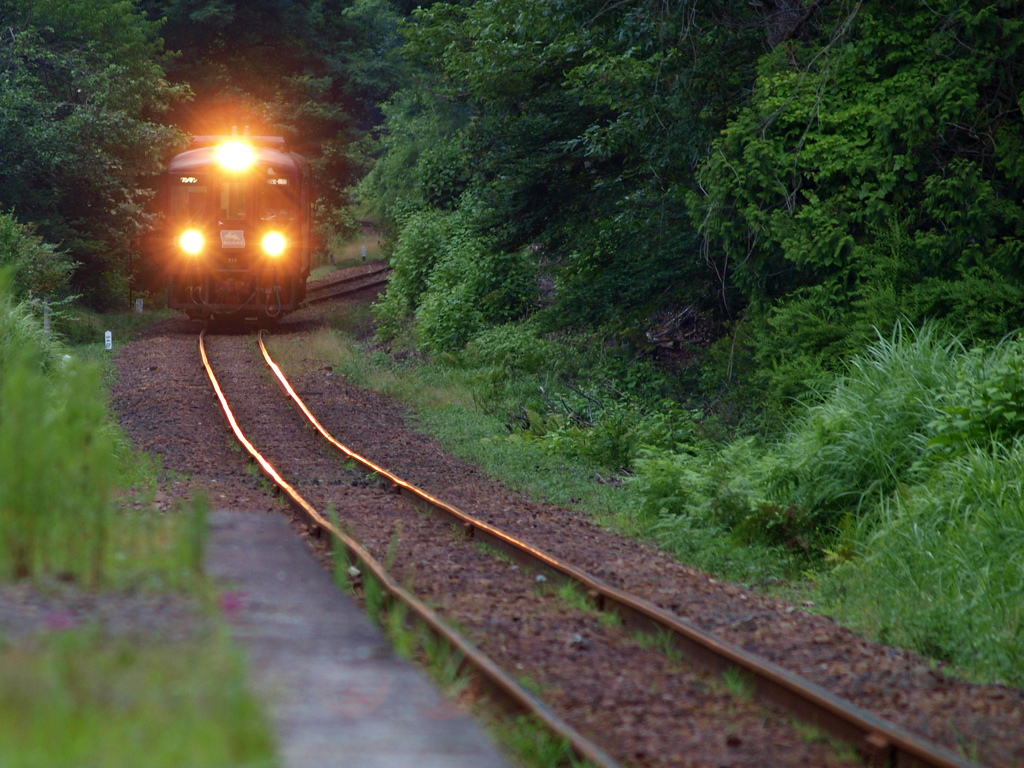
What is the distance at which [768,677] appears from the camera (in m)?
5.58

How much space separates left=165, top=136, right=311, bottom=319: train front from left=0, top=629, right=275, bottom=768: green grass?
62.7ft

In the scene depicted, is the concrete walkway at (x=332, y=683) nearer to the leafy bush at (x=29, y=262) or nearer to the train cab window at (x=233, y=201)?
the leafy bush at (x=29, y=262)

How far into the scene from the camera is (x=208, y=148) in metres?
23.3

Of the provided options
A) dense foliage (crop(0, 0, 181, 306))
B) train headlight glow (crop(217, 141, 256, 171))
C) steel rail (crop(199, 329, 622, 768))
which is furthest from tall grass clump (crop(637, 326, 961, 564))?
dense foliage (crop(0, 0, 181, 306))

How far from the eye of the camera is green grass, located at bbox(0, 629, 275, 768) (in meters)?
3.63

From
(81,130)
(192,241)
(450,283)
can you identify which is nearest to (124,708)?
A: (192,241)

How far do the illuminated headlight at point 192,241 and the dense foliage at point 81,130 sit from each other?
5.43m

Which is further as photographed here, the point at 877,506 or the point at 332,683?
the point at 877,506

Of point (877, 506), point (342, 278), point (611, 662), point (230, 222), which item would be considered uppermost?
point (342, 278)

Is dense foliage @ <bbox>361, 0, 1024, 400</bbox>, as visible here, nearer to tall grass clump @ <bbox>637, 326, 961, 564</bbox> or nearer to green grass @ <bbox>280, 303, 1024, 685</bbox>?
green grass @ <bbox>280, 303, 1024, 685</bbox>

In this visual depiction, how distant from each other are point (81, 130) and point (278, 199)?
8424 millimetres

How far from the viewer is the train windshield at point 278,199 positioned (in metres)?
23.1

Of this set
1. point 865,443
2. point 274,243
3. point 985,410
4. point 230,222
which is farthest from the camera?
point 274,243

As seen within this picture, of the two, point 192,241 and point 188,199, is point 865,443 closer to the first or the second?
point 192,241
